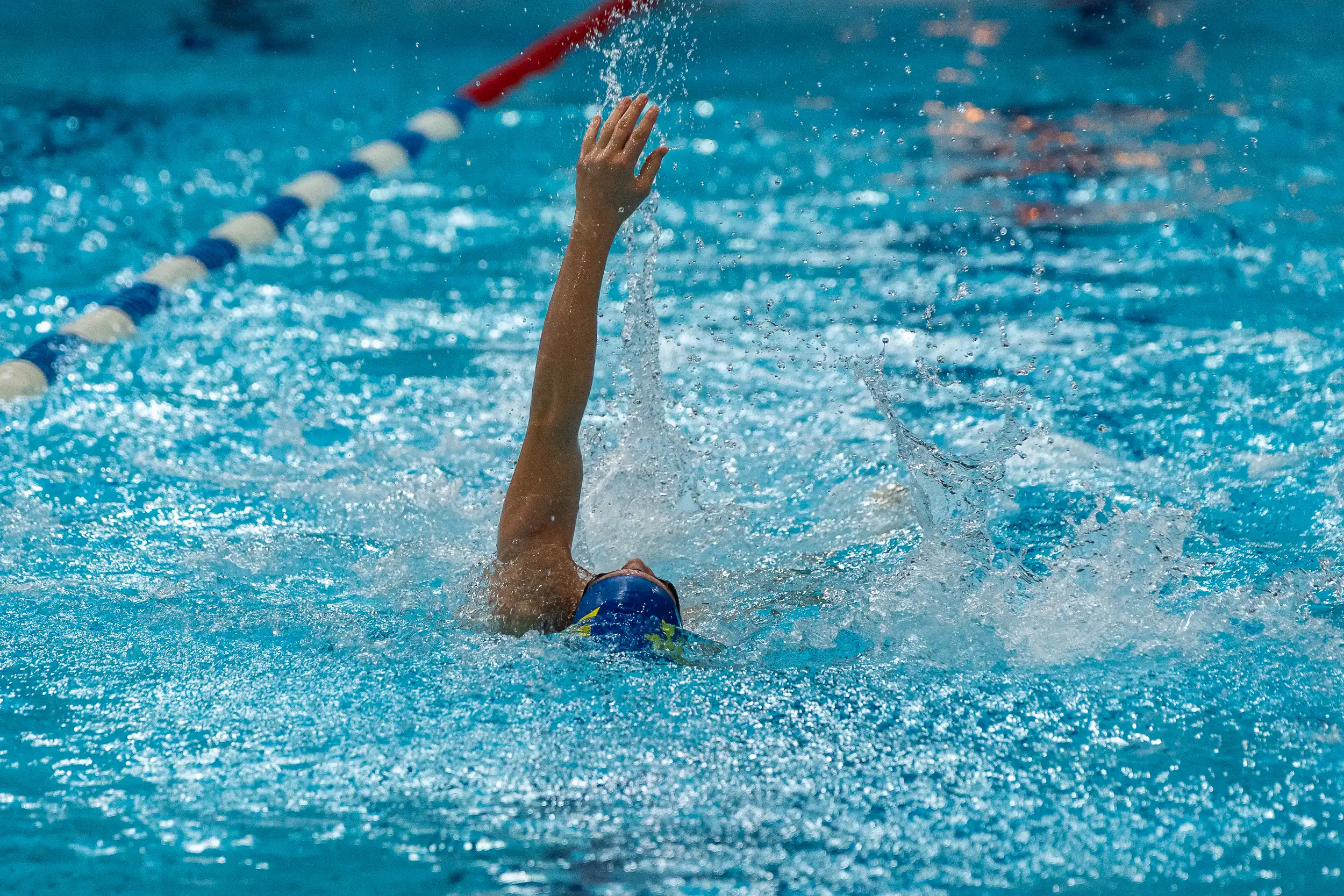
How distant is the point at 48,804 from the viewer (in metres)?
1.82

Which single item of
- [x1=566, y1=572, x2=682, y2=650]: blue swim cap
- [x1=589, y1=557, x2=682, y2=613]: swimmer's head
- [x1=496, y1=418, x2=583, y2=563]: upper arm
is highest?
[x1=496, y1=418, x2=583, y2=563]: upper arm

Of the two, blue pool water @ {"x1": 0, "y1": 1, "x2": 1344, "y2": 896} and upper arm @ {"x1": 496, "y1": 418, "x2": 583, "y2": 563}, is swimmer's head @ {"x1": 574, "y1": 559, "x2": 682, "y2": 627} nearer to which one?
blue pool water @ {"x1": 0, "y1": 1, "x2": 1344, "y2": 896}

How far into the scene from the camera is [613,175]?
85.5 inches

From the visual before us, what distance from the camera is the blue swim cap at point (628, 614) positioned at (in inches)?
77.2

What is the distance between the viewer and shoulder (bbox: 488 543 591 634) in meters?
2.16

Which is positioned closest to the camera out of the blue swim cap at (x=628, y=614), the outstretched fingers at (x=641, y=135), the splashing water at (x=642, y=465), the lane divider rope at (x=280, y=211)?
the blue swim cap at (x=628, y=614)

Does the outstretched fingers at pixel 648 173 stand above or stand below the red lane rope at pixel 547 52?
below

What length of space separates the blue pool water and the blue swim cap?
1.9 inches

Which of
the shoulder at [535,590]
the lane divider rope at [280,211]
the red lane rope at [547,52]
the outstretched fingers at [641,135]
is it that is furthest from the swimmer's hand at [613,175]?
the red lane rope at [547,52]

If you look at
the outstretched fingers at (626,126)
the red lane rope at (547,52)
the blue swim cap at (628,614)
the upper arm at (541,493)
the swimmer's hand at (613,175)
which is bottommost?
the blue swim cap at (628,614)

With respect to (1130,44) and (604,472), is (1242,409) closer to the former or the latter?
(604,472)

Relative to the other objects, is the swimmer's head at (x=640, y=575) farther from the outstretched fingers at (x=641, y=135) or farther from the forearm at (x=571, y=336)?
the outstretched fingers at (x=641, y=135)

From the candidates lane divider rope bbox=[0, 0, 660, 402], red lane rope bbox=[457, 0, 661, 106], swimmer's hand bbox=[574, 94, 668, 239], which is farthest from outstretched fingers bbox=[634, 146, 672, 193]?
red lane rope bbox=[457, 0, 661, 106]

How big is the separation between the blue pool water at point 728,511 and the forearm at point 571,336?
37 cm
